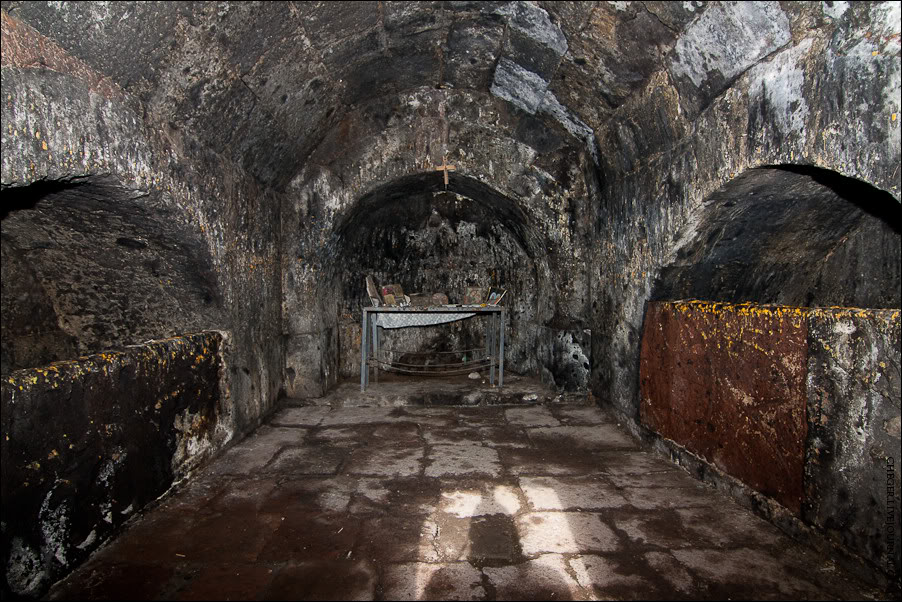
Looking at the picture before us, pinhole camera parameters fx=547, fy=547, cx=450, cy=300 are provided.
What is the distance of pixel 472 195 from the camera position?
6445mm

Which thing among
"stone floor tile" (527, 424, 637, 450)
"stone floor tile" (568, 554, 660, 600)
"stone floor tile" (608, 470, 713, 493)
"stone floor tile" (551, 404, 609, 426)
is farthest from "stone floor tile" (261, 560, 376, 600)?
"stone floor tile" (551, 404, 609, 426)

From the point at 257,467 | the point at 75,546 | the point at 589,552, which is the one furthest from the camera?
the point at 257,467

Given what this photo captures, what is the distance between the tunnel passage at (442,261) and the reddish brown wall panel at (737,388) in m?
2.52

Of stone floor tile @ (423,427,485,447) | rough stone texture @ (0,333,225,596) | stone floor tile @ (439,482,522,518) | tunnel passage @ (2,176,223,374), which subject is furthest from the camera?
stone floor tile @ (423,427,485,447)

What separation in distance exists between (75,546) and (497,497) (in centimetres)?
203

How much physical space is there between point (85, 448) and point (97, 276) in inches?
72.6

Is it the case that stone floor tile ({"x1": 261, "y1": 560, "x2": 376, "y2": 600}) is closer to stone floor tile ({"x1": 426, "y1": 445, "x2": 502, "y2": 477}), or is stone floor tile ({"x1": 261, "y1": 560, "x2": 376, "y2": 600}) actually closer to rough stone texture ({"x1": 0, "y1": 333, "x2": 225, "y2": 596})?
rough stone texture ({"x1": 0, "y1": 333, "x2": 225, "y2": 596})

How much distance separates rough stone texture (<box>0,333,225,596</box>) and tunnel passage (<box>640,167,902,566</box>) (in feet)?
10.3

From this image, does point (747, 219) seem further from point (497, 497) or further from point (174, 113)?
point (174, 113)

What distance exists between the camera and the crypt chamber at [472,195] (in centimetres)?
225

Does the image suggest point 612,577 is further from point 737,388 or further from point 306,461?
point 306,461

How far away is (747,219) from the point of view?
11.9 feet

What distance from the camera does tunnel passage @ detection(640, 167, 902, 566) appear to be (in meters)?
2.20

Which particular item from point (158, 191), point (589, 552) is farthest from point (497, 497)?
point (158, 191)
